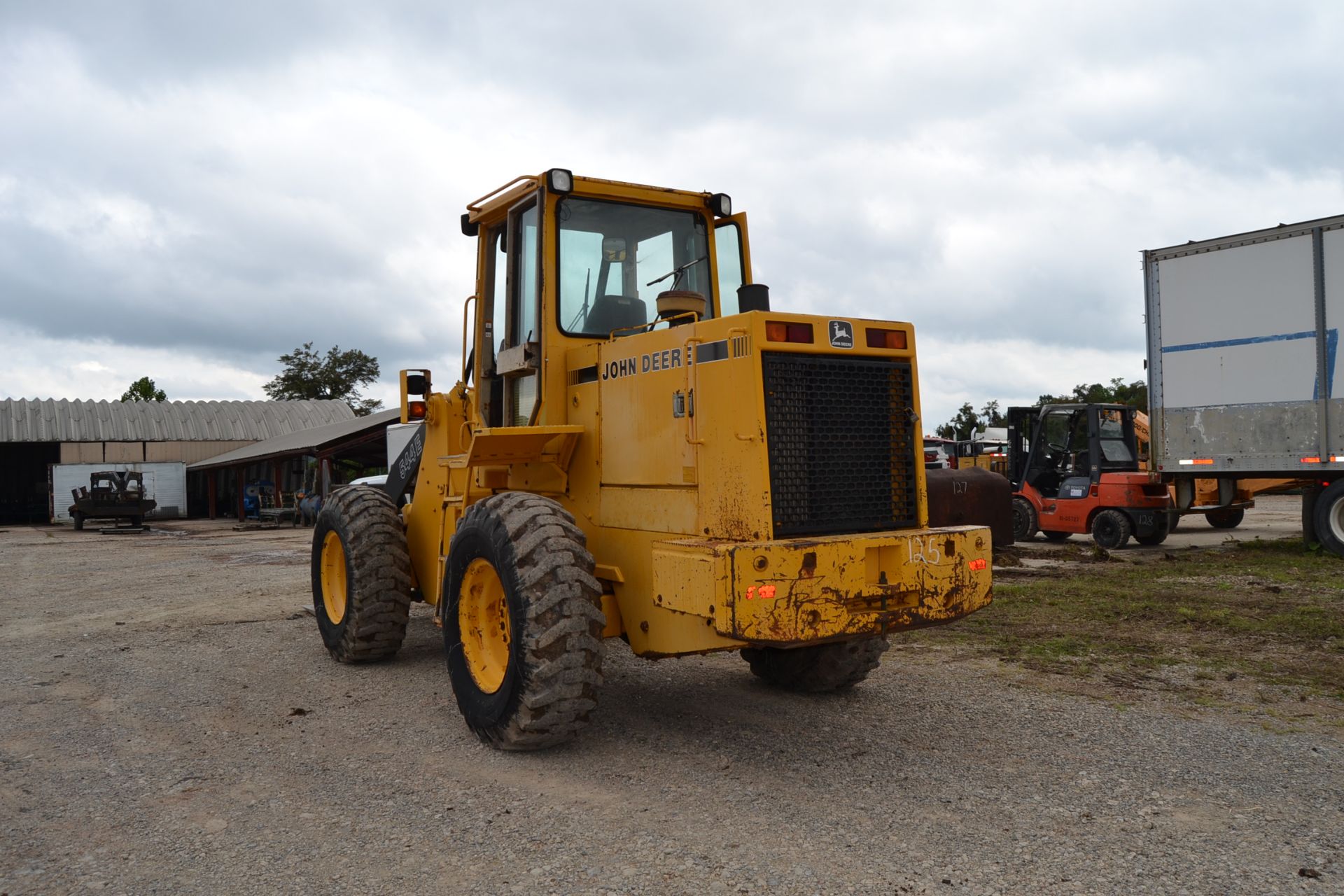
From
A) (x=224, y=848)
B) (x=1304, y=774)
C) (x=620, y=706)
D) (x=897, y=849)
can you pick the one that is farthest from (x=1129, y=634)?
(x=224, y=848)

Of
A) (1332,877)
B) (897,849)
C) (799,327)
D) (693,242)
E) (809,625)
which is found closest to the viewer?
(1332,877)

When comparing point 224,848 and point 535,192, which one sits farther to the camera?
point 535,192

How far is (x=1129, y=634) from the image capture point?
8.23 metres

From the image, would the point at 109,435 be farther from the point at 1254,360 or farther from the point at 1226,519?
the point at 1254,360

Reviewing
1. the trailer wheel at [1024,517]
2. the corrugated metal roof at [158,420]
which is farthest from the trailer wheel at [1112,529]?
the corrugated metal roof at [158,420]

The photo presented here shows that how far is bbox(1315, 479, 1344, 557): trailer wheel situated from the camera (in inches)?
505

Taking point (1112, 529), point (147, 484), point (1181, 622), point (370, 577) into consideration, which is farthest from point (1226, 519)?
point (147, 484)

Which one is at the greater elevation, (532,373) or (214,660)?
(532,373)

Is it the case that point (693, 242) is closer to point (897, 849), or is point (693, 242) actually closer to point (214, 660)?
point (897, 849)

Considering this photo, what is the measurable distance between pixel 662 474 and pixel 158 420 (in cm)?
4295

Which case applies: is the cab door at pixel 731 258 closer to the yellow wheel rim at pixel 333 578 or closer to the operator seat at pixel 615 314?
the operator seat at pixel 615 314

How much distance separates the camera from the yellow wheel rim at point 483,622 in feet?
18.2

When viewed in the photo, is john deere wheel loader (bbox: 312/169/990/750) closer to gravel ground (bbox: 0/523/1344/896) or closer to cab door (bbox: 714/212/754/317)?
cab door (bbox: 714/212/754/317)

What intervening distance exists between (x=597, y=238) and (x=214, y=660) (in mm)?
4542
